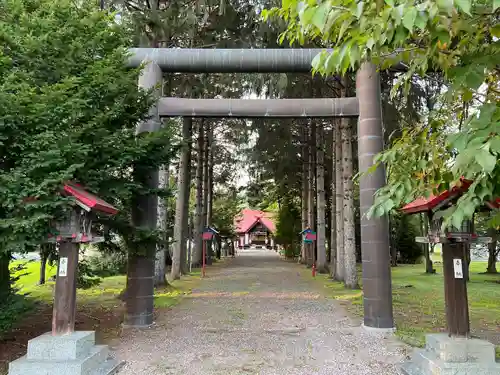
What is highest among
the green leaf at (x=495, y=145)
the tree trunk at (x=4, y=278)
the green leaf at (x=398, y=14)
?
the green leaf at (x=398, y=14)

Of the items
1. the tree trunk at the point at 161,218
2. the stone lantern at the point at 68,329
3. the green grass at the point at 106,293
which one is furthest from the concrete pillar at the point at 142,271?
the tree trunk at the point at 161,218

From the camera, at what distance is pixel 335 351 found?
550cm

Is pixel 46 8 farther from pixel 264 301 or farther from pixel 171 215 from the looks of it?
pixel 171 215

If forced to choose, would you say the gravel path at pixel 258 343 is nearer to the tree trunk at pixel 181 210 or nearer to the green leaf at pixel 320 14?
Result: the green leaf at pixel 320 14

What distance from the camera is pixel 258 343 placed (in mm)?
5902

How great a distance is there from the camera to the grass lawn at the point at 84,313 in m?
5.54

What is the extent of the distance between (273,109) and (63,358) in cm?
491

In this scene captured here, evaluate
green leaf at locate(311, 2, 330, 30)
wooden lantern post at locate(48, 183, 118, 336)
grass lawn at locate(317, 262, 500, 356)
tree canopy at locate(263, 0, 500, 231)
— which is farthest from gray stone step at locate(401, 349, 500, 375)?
wooden lantern post at locate(48, 183, 118, 336)

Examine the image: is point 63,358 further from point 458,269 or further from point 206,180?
point 206,180

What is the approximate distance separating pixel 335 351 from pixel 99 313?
4.97 meters

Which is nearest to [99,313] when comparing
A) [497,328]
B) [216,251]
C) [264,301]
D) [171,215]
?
[264,301]

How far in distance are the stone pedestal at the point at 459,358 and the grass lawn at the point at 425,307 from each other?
150 cm

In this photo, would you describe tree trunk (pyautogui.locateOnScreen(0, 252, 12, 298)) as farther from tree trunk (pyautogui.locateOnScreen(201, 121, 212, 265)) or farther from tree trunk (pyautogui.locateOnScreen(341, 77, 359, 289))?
tree trunk (pyautogui.locateOnScreen(201, 121, 212, 265))

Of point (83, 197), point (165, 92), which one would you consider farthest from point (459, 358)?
point (165, 92)
